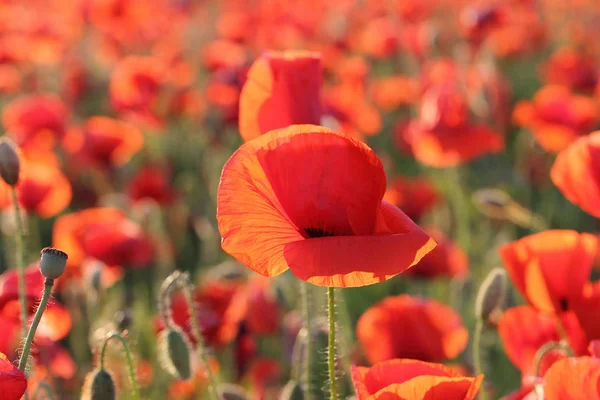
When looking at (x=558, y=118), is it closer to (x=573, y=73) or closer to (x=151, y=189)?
(x=573, y=73)

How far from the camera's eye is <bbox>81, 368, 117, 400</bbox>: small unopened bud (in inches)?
52.7

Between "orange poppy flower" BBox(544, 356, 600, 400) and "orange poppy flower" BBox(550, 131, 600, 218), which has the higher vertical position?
"orange poppy flower" BBox(550, 131, 600, 218)

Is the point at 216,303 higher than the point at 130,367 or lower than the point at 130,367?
lower

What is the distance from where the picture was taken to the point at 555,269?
1346 mm

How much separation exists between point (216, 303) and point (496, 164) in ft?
10.0

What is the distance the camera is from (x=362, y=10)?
274 inches

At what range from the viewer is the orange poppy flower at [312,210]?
1021mm

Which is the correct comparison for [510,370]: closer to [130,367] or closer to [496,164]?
[130,367]

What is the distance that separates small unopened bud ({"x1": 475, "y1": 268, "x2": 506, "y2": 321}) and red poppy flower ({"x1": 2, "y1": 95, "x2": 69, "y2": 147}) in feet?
7.36

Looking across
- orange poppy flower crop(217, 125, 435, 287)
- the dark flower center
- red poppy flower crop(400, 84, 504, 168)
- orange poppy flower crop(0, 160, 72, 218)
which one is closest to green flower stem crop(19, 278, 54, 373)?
orange poppy flower crop(217, 125, 435, 287)

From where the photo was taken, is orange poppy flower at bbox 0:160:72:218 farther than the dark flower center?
Yes

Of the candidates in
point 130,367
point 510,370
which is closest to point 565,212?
point 510,370

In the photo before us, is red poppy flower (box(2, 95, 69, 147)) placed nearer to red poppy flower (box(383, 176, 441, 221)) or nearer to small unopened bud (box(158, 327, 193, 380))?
red poppy flower (box(383, 176, 441, 221))

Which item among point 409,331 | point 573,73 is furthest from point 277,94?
point 573,73
